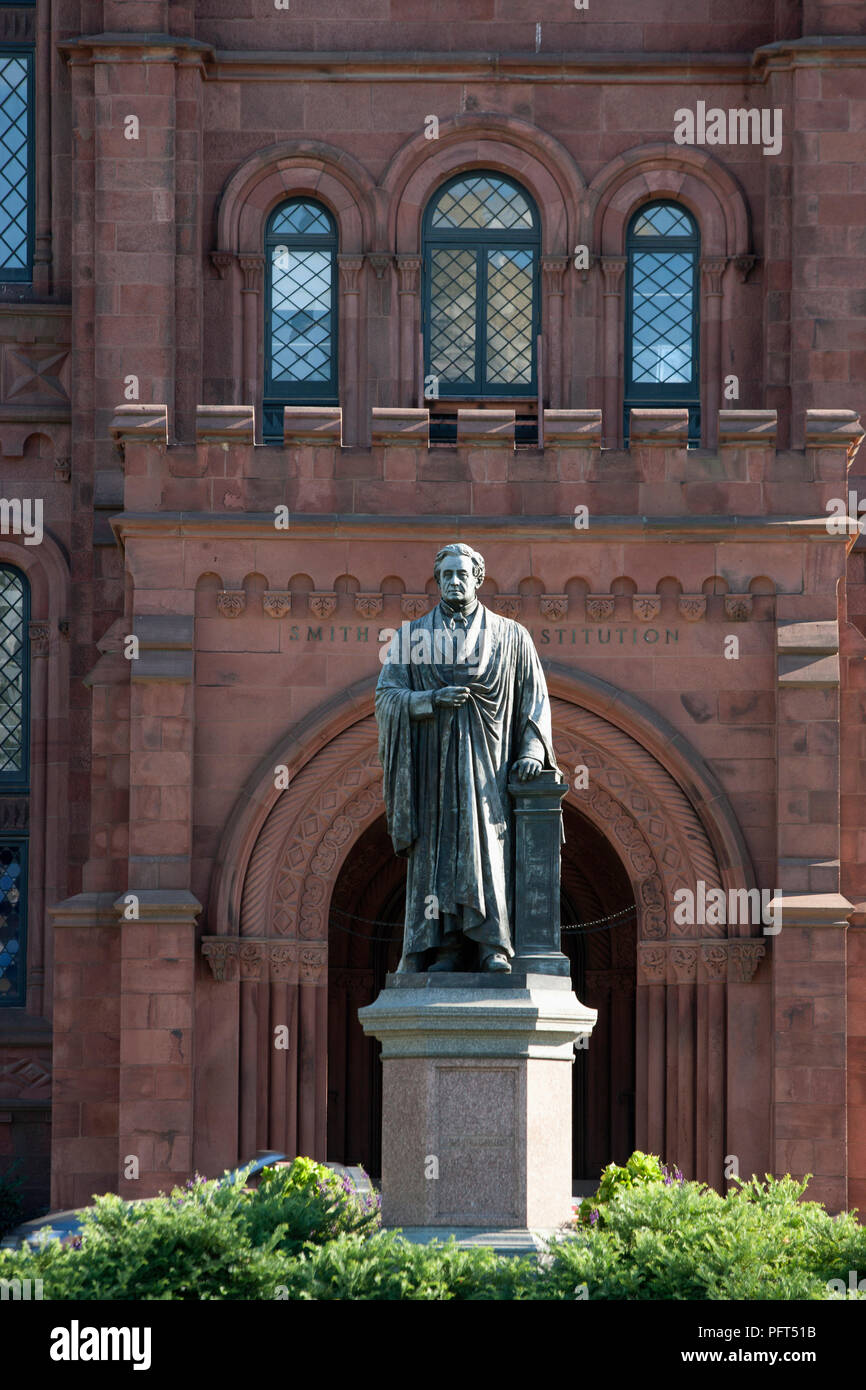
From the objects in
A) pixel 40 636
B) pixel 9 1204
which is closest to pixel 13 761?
pixel 40 636

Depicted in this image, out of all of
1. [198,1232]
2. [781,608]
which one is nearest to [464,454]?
[781,608]

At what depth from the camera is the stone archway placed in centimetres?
2192

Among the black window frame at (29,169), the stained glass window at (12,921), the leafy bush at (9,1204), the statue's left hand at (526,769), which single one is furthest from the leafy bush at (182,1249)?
the black window frame at (29,169)

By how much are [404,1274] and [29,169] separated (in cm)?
1844

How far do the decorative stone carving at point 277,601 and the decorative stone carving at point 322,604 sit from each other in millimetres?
191

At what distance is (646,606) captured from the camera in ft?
73.2

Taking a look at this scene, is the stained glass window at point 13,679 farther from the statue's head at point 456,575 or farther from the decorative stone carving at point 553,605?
the statue's head at point 456,575

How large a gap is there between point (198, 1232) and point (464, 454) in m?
11.0

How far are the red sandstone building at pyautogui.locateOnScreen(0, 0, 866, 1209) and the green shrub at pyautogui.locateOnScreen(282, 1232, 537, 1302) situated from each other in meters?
9.27

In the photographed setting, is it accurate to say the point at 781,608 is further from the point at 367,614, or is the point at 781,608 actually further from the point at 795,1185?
the point at 795,1185

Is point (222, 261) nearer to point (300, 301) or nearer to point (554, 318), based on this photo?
point (300, 301)

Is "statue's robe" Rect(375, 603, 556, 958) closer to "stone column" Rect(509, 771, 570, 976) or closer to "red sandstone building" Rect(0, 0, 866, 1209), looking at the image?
"stone column" Rect(509, 771, 570, 976)

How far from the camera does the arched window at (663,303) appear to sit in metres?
26.9

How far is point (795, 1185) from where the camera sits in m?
14.6
